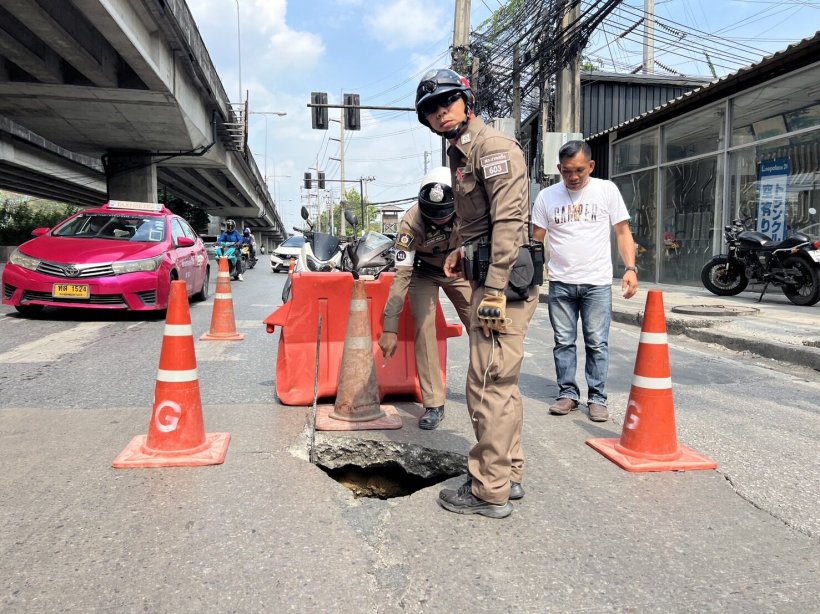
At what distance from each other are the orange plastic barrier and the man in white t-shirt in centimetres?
79

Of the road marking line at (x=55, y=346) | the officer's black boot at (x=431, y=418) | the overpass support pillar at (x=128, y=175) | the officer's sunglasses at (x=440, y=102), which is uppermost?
the overpass support pillar at (x=128, y=175)

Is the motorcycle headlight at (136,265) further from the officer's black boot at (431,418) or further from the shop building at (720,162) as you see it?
the shop building at (720,162)

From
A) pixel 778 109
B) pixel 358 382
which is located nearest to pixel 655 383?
Result: pixel 358 382

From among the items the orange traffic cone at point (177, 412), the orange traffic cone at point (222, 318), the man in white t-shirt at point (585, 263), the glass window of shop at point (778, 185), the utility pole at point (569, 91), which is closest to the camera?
the orange traffic cone at point (177, 412)

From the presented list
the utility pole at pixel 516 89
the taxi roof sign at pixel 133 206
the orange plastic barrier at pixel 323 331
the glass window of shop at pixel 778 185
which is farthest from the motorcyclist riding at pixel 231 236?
the orange plastic barrier at pixel 323 331

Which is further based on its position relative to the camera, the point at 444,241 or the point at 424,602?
the point at 444,241

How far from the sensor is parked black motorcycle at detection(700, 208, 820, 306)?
28.9ft

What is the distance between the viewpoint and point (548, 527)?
2.51 m

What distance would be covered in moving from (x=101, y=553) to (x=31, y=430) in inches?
71.1

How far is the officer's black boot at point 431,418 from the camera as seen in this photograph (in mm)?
3801

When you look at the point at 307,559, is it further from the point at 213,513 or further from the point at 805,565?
the point at 805,565

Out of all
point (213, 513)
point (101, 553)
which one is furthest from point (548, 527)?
point (101, 553)

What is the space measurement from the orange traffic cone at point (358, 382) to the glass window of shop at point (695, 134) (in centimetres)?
1125

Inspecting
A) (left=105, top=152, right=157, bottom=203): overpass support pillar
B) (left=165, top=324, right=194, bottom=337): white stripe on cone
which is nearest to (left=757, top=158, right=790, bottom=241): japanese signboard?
(left=165, top=324, right=194, bottom=337): white stripe on cone
